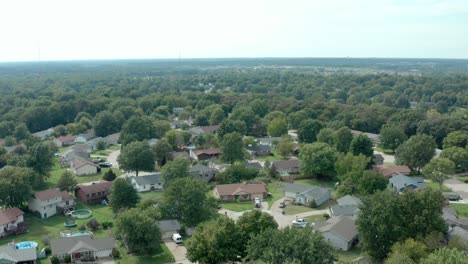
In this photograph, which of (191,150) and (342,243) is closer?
(342,243)

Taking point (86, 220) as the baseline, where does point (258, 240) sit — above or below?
above

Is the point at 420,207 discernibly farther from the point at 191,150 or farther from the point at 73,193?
the point at 191,150

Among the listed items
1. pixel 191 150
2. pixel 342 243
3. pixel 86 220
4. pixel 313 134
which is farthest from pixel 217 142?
pixel 342 243

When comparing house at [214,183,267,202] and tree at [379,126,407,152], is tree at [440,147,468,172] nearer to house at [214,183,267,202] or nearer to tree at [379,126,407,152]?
tree at [379,126,407,152]

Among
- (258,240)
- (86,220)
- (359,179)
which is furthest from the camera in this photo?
(359,179)

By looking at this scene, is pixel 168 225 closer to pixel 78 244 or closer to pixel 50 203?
pixel 78 244

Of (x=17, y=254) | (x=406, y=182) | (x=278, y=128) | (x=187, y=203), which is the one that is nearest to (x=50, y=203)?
(x=17, y=254)

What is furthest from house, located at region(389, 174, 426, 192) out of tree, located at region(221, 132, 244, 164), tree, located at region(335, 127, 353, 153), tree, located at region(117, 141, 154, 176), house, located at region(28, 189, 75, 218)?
house, located at region(28, 189, 75, 218)
